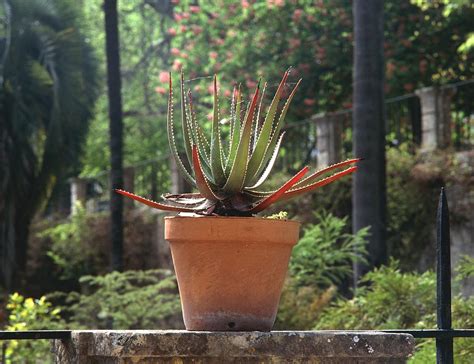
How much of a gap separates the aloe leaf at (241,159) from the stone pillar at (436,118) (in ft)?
36.4

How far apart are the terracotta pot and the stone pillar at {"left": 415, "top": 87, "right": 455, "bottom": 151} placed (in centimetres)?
1121

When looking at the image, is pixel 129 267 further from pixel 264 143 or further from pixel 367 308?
pixel 264 143

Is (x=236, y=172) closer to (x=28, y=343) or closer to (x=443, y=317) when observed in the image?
(x=443, y=317)

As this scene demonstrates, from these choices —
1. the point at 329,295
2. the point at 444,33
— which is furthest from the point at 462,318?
the point at 444,33

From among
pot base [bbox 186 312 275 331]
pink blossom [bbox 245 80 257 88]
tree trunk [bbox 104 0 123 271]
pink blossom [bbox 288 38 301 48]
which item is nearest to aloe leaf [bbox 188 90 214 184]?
pot base [bbox 186 312 275 331]

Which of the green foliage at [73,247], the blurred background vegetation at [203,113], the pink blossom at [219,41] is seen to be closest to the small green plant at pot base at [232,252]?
the blurred background vegetation at [203,113]

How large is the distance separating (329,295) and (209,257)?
7325 millimetres

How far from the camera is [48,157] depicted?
19297 mm

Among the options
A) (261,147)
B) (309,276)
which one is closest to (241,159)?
(261,147)

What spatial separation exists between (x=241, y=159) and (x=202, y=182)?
155 mm

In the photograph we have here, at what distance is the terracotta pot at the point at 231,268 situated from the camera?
3650 mm

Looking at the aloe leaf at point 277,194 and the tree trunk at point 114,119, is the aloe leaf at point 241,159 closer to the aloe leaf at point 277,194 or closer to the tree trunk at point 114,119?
the aloe leaf at point 277,194

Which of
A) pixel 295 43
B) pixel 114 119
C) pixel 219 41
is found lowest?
pixel 114 119

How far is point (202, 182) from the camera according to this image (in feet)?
12.3
